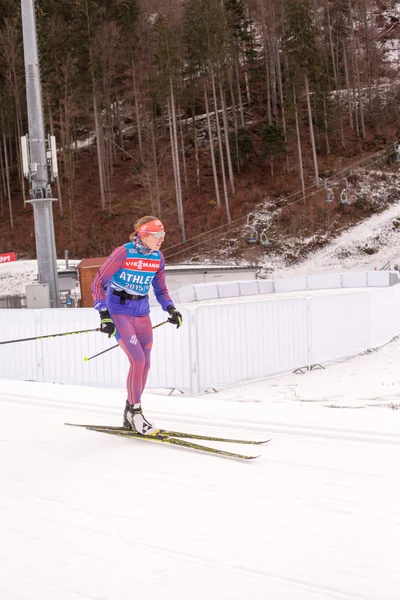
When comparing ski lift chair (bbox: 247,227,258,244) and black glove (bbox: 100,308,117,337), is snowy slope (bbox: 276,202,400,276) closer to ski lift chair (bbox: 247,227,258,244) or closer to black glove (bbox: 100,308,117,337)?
ski lift chair (bbox: 247,227,258,244)

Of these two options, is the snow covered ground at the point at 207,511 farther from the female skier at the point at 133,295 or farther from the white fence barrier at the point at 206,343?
the white fence barrier at the point at 206,343

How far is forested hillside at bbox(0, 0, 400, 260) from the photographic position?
155ft

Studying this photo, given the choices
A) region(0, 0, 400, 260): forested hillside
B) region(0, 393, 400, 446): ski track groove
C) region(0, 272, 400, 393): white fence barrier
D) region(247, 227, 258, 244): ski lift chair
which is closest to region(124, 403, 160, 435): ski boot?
region(0, 393, 400, 446): ski track groove

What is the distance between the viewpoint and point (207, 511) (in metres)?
3.89

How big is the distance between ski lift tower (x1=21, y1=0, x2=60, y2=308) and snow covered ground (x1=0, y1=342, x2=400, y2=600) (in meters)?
6.56

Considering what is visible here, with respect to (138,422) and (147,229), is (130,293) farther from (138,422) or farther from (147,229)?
(138,422)

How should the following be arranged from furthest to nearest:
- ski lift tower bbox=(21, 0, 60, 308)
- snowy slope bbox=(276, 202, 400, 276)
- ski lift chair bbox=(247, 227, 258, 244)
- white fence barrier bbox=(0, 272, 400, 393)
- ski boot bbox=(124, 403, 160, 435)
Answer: snowy slope bbox=(276, 202, 400, 276), ski lift chair bbox=(247, 227, 258, 244), ski lift tower bbox=(21, 0, 60, 308), white fence barrier bbox=(0, 272, 400, 393), ski boot bbox=(124, 403, 160, 435)

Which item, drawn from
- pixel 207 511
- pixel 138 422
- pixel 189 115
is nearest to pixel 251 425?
pixel 138 422

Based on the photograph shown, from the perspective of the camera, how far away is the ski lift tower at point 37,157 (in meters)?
12.7

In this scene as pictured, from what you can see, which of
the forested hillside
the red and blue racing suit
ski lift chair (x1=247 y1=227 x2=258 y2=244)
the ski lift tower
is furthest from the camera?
the forested hillside

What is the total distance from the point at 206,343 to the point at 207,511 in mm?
6093

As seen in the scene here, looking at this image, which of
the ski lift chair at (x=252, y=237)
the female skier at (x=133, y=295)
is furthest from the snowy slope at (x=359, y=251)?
the female skier at (x=133, y=295)

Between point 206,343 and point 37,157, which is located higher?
point 37,157

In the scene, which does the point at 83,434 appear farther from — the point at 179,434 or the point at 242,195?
the point at 242,195
